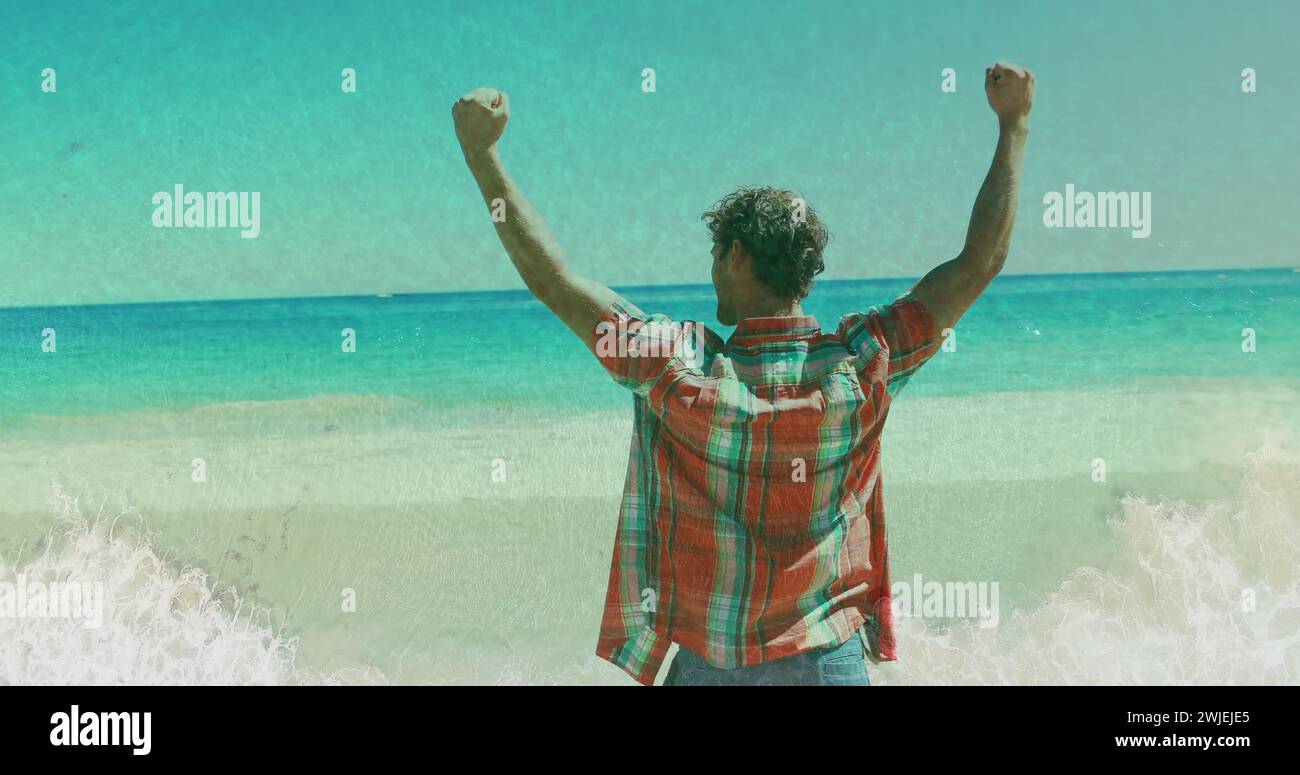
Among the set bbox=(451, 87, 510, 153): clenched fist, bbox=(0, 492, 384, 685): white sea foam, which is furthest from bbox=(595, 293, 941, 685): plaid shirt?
bbox=(0, 492, 384, 685): white sea foam

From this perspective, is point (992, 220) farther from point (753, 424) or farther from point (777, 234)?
point (753, 424)

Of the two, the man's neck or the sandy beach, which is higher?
the man's neck

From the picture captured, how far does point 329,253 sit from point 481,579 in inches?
230

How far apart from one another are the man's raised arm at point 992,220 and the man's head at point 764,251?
194mm

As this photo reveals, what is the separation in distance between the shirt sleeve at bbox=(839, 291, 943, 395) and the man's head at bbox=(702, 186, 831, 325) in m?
0.11

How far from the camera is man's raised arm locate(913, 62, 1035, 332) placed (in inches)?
63.9

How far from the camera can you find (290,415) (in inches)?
307

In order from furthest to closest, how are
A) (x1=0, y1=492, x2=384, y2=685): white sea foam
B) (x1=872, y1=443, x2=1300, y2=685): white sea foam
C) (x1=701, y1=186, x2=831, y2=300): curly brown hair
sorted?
(x1=872, y1=443, x2=1300, y2=685): white sea foam < (x1=0, y1=492, x2=384, y2=685): white sea foam < (x1=701, y1=186, x2=831, y2=300): curly brown hair

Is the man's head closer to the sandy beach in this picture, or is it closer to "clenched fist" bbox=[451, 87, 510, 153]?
"clenched fist" bbox=[451, 87, 510, 153]

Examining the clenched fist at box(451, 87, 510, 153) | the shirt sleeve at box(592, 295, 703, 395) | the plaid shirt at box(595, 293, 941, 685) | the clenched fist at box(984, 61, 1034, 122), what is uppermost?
the clenched fist at box(984, 61, 1034, 122)
